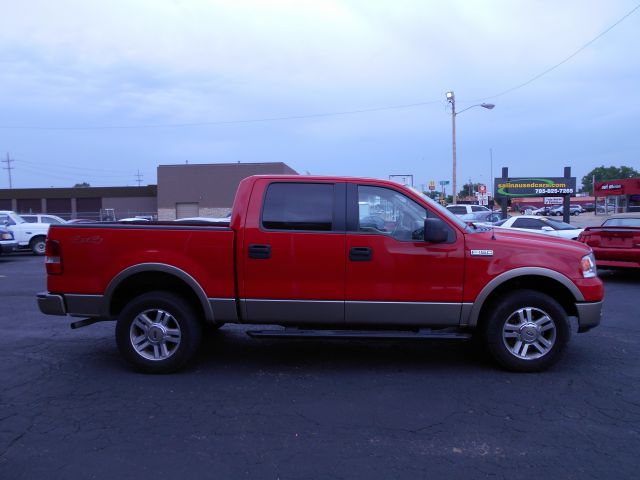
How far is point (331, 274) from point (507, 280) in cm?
171

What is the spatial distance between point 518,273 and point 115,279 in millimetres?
3917

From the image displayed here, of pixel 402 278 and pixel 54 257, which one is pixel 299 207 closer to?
pixel 402 278

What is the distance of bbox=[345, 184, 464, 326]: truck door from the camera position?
16.9 ft

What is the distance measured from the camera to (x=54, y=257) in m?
5.42

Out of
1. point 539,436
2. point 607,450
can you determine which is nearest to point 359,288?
point 539,436

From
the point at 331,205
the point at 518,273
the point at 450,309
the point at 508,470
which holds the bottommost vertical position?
the point at 508,470

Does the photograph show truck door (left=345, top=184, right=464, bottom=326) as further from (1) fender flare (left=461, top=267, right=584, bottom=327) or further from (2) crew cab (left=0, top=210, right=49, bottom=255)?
(2) crew cab (left=0, top=210, right=49, bottom=255)

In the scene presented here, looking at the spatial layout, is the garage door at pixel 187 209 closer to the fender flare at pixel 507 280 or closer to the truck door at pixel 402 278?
the truck door at pixel 402 278

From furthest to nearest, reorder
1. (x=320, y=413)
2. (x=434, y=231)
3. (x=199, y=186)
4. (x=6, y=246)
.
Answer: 1. (x=199, y=186)
2. (x=6, y=246)
3. (x=434, y=231)
4. (x=320, y=413)

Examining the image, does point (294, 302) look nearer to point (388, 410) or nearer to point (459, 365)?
point (388, 410)

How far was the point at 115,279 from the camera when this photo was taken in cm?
531

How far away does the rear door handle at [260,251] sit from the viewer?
5.21 meters

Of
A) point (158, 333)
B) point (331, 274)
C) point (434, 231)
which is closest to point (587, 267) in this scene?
point (434, 231)

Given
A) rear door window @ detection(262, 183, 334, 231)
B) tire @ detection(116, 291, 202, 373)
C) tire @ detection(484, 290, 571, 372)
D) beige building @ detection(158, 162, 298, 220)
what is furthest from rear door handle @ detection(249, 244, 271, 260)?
beige building @ detection(158, 162, 298, 220)
